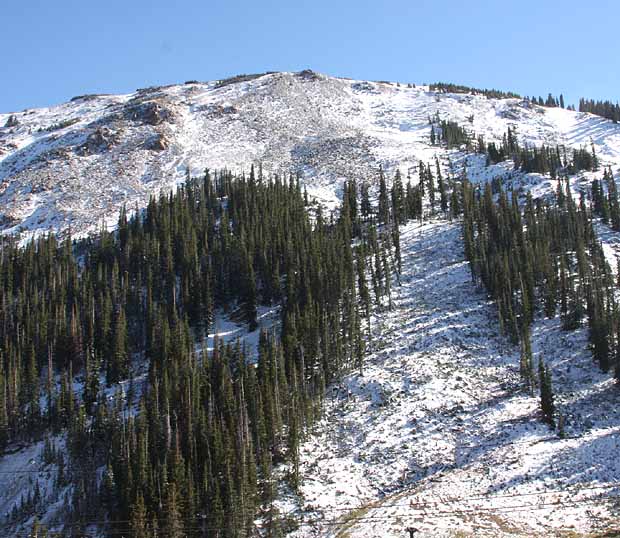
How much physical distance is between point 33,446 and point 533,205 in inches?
→ 3749

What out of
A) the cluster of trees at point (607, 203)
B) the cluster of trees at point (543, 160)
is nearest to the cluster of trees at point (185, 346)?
the cluster of trees at point (607, 203)

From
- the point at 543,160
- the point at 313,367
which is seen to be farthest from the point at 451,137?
the point at 313,367

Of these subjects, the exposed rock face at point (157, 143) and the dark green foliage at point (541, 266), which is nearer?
the dark green foliage at point (541, 266)

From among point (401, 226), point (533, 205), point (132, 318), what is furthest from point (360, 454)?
point (533, 205)

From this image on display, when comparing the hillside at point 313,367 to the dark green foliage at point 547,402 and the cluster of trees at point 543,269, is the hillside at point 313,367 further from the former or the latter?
the dark green foliage at point 547,402

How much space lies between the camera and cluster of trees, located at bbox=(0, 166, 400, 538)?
59.6 metres

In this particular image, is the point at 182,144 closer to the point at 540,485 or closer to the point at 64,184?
the point at 64,184

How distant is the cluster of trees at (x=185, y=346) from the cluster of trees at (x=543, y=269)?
15673 mm

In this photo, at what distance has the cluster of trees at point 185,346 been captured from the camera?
195ft

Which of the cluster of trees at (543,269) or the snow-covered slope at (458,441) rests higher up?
the cluster of trees at (543,269)

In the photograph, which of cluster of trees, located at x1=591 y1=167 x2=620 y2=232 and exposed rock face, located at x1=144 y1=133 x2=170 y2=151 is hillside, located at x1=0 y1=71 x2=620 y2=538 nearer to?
cluster of trees, located at x1=591 y1=167 x2=620 y2=232

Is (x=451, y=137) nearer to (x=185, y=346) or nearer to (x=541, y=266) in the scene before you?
(x=541, y=266)

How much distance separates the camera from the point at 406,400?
2798 inches

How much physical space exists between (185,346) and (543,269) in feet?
171
